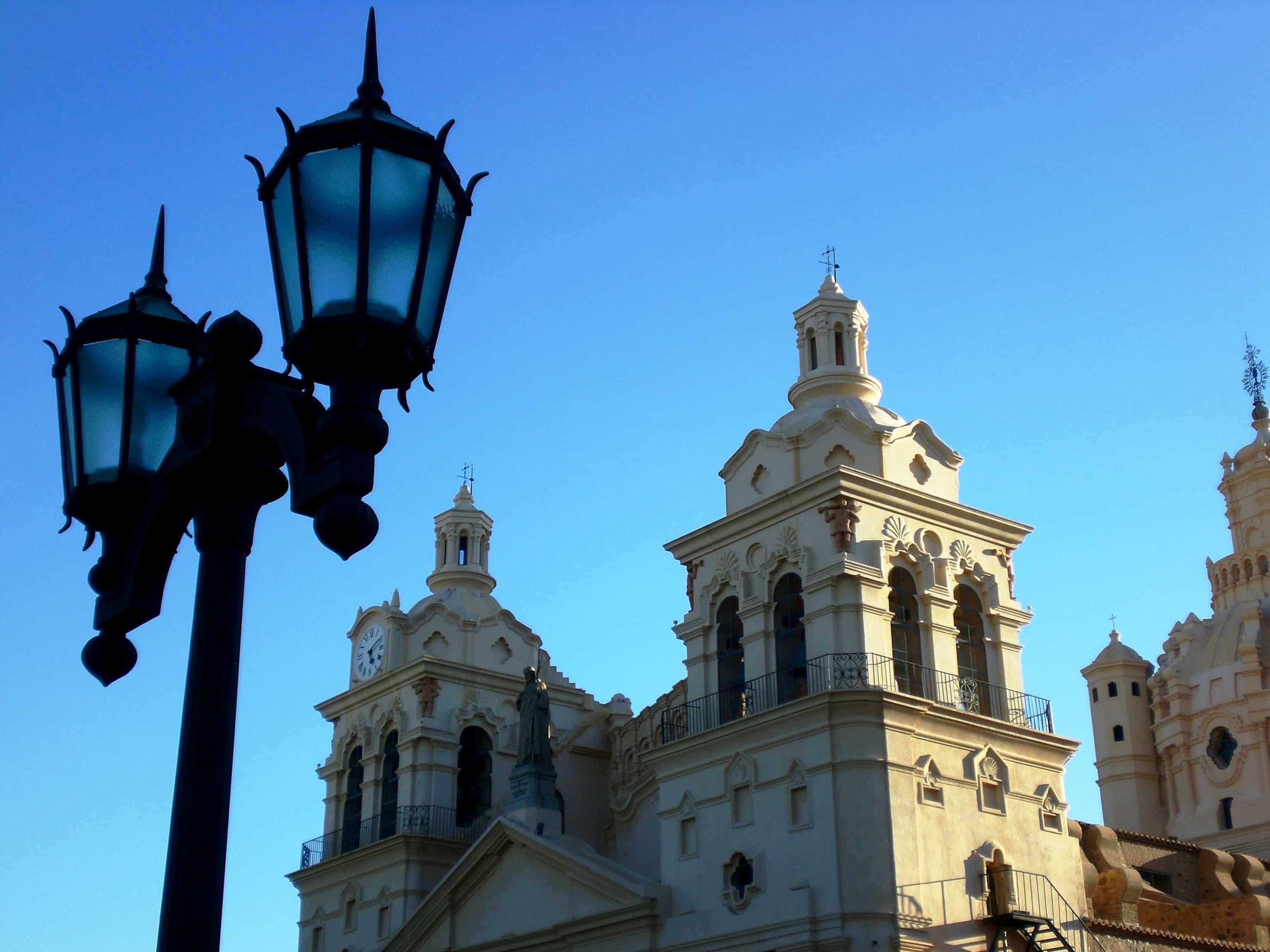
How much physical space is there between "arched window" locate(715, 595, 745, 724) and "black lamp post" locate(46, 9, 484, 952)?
73.1 feet

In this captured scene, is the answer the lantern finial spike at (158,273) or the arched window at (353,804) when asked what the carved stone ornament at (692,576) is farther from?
the lantern finial spike at (158,273)

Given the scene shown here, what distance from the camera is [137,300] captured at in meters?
6.59

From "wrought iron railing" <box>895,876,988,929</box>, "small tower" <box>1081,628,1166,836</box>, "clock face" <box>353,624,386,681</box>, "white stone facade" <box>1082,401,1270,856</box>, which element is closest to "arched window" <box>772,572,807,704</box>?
"wrought iron railing" <box>895,876,988,929</box>

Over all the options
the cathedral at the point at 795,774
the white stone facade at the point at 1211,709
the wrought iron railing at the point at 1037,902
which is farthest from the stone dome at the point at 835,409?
the white stone facade at the point at 1211,709

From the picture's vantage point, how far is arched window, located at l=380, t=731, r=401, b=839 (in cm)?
3744

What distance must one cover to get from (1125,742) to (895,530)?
33.6m

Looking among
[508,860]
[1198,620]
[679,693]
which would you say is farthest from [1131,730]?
[508,860]

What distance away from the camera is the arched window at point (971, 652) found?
91.2 ft

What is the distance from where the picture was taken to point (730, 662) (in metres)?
28.7

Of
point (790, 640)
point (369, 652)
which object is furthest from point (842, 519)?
point (369, 652)

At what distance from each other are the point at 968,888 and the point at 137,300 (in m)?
21.8

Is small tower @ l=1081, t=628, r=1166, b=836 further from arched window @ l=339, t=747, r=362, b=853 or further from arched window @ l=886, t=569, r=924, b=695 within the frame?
arched window @ l=886, t=569, r=924, b=695

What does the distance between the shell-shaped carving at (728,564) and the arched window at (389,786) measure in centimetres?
1192

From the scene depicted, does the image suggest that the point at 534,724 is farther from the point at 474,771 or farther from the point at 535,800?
the point at 474,771
